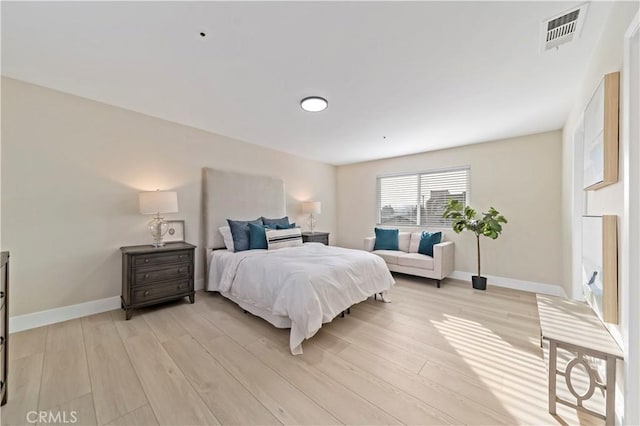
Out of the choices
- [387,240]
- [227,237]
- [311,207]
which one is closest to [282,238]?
[227,237]

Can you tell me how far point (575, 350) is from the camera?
4.25ft

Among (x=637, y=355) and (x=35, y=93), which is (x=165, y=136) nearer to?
(x=35, y=93)

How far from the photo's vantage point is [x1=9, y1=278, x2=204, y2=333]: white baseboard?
2252 mm

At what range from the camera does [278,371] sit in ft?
5.68

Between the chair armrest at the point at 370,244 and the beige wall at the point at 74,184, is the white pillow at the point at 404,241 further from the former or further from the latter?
the beige wall at the point at 74,184

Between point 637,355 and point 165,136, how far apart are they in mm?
4479

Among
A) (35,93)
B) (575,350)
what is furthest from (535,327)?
(35,93)

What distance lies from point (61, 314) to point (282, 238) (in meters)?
2.50

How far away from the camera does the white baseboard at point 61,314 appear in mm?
2252

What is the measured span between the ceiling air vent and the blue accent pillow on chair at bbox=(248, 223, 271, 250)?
3.35 m

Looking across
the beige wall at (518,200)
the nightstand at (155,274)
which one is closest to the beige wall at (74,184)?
the nightstand at (155,274)

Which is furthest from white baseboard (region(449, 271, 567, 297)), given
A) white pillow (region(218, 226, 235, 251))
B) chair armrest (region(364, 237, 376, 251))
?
white pillow (region(218, 226, 235, 251))

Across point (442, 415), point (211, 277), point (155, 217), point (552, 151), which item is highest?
point (552, 151)

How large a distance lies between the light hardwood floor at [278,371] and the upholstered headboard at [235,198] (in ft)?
4.34
